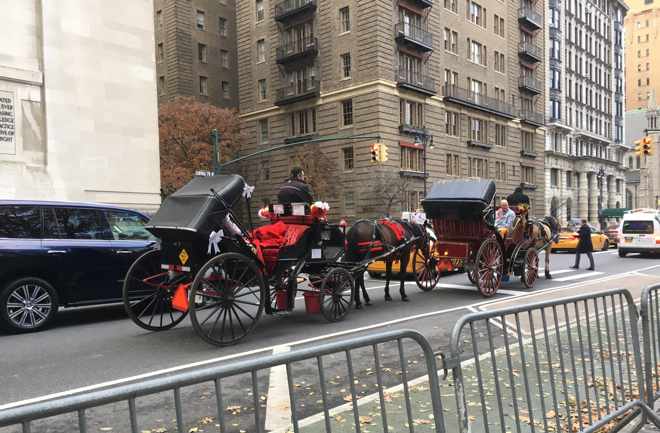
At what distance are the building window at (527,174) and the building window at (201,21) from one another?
36.2 m

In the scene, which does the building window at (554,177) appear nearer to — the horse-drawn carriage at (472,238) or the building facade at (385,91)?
the building facade at (385,91)

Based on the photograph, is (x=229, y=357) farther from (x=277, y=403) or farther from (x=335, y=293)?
(x=335, y=293)

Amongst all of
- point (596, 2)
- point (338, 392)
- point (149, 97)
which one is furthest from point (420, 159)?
point (596, 2)

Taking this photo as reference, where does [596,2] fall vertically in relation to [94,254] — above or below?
above

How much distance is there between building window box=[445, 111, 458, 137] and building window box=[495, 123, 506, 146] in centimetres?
733

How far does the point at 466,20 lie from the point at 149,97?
35.8 m

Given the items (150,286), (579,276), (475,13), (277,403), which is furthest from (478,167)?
(277,403)

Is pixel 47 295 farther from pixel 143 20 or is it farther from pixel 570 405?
pixel 143 20

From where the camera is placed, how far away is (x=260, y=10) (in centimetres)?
4803

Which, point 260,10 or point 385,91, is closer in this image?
point 385,91

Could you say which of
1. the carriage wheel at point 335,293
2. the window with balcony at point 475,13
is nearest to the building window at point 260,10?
the window with balcony at point 475,13

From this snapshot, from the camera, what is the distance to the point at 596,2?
73.4 meters

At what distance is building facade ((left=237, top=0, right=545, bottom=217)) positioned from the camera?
39594 millimetres

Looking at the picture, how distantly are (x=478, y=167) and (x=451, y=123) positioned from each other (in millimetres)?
5492
